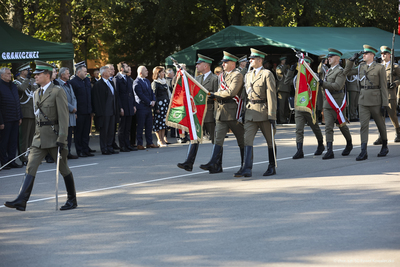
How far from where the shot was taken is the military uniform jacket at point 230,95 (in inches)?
368

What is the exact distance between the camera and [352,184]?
8.20 m

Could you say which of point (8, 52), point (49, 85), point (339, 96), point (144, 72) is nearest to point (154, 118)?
Answer: point (144, 72)

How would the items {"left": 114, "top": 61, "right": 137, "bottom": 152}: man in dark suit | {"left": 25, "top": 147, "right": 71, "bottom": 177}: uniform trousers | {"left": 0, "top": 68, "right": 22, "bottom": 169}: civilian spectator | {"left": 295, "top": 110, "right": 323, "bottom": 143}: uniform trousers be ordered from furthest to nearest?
1. {"left": 114, "top": 61, "right": 137, "bottom": 152}: man in dark suit
2. {"left": 0, "top": 68, "right": 22, "bottom": 169}: civilian spectator
3. {"left": 295, "top": 110, "right": 323, "bottom": 143}: uniform trousers
4. {"left": 25, "top": 147, "right": 71, "bottom": 177}: uniform trousers

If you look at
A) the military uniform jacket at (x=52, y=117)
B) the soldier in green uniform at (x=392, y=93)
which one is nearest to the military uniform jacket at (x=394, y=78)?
the soldier in green uniform at (x=392, y=93)

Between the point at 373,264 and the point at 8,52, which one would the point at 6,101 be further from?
the point at 373,264

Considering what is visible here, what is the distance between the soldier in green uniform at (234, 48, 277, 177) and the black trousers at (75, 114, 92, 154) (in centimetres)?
530

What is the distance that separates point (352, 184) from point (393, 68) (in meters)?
6.15

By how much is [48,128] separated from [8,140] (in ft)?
16.4

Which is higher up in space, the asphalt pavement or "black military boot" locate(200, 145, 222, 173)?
"black military boot" locate(200, 145, 222, 173)

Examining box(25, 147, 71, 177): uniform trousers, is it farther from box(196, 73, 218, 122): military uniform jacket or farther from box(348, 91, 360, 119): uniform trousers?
box(348, 91, 360, 119): uniform trousers

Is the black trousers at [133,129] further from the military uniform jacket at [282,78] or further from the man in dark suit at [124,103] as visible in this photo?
the military uniform jacket at [282,78]

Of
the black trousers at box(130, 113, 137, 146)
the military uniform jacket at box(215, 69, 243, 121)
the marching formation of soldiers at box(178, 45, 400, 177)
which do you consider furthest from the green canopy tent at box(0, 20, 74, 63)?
the military uniform jacket at box(215, 69, 243, 121)

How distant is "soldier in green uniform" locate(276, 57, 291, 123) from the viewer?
19.5 meters

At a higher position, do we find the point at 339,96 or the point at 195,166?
the point at 339,96
